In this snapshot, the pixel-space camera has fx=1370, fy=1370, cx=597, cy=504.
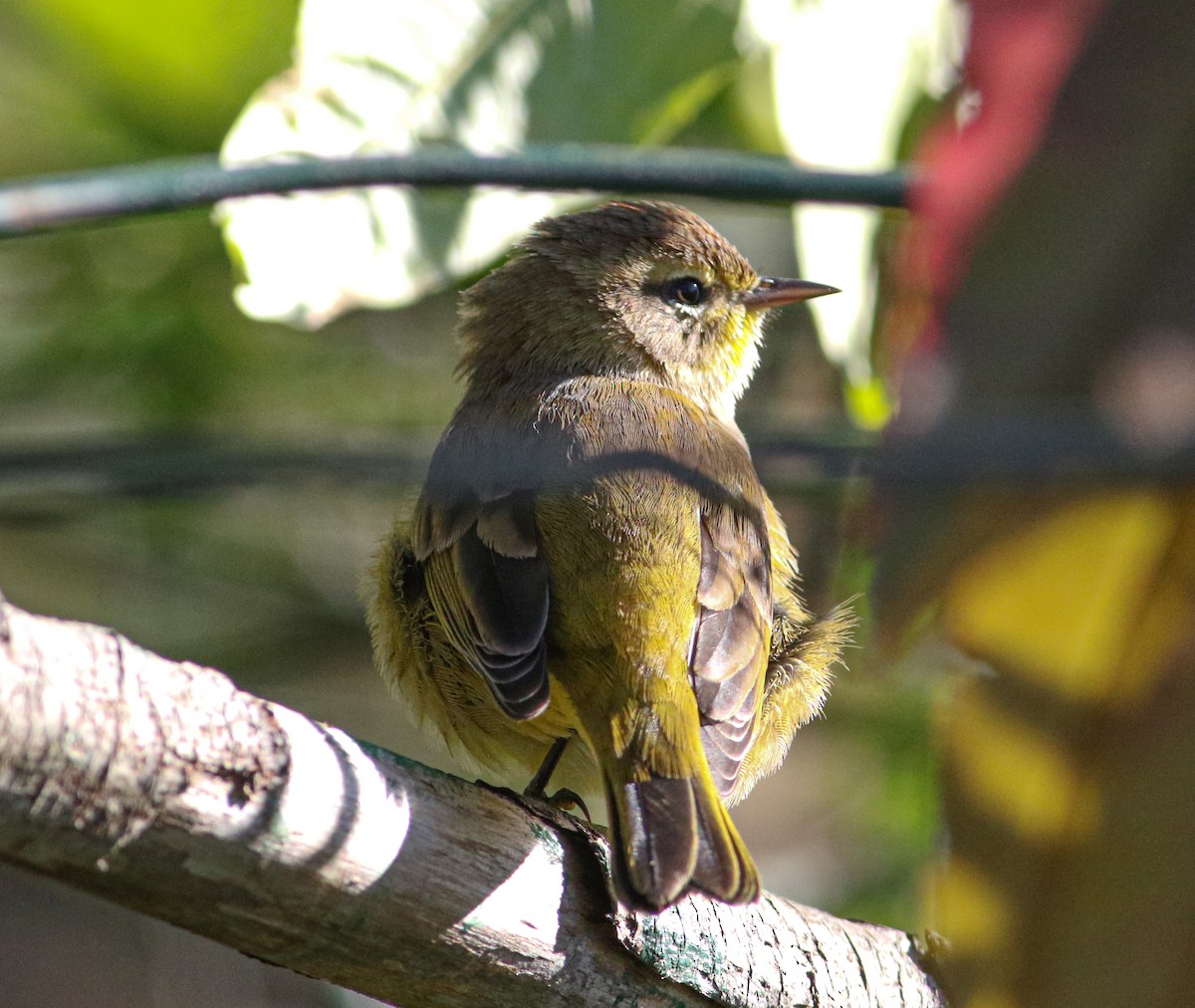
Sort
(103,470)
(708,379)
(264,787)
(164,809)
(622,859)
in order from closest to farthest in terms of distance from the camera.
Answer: (103,470)
(164,809)
(264,787)
(622,859)
(708,379)

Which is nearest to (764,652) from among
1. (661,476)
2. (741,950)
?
(661,476)

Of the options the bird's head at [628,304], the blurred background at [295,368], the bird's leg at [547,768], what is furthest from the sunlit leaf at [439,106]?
the bird's leg at [547,768]

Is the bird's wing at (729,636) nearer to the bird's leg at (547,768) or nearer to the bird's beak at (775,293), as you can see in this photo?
the bird's leg at (547,768)

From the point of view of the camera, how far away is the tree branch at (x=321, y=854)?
1.33 meters

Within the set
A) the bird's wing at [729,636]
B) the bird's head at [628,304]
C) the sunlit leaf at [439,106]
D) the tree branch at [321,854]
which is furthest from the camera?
the bird's head at [628,304]

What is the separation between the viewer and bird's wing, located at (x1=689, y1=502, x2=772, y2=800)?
103 inches

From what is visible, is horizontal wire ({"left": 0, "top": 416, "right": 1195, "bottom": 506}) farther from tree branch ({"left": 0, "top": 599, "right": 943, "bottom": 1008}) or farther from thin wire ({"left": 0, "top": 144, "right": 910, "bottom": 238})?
thin wire ({"left": 0, "top": 144, "right": 910, "bottom": 238})

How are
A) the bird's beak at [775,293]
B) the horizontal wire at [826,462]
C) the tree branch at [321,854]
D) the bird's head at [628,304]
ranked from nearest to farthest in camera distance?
1. the horizontal wire at [826,462]
2. the tree branch at [321,854]
3. the bird's beak at [775,293]
4. the bird's head at [628,304]

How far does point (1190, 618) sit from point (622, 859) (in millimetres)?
1504

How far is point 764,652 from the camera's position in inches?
114

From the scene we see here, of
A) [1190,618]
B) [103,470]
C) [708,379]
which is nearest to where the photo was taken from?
[1190,618]

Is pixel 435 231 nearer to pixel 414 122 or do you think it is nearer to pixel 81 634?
pixel 414 122

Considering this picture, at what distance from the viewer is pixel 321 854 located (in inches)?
62.5

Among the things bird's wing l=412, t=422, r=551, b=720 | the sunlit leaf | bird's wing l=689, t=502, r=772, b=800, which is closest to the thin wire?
bird's wing l=412, t=422, r=551, b=720
